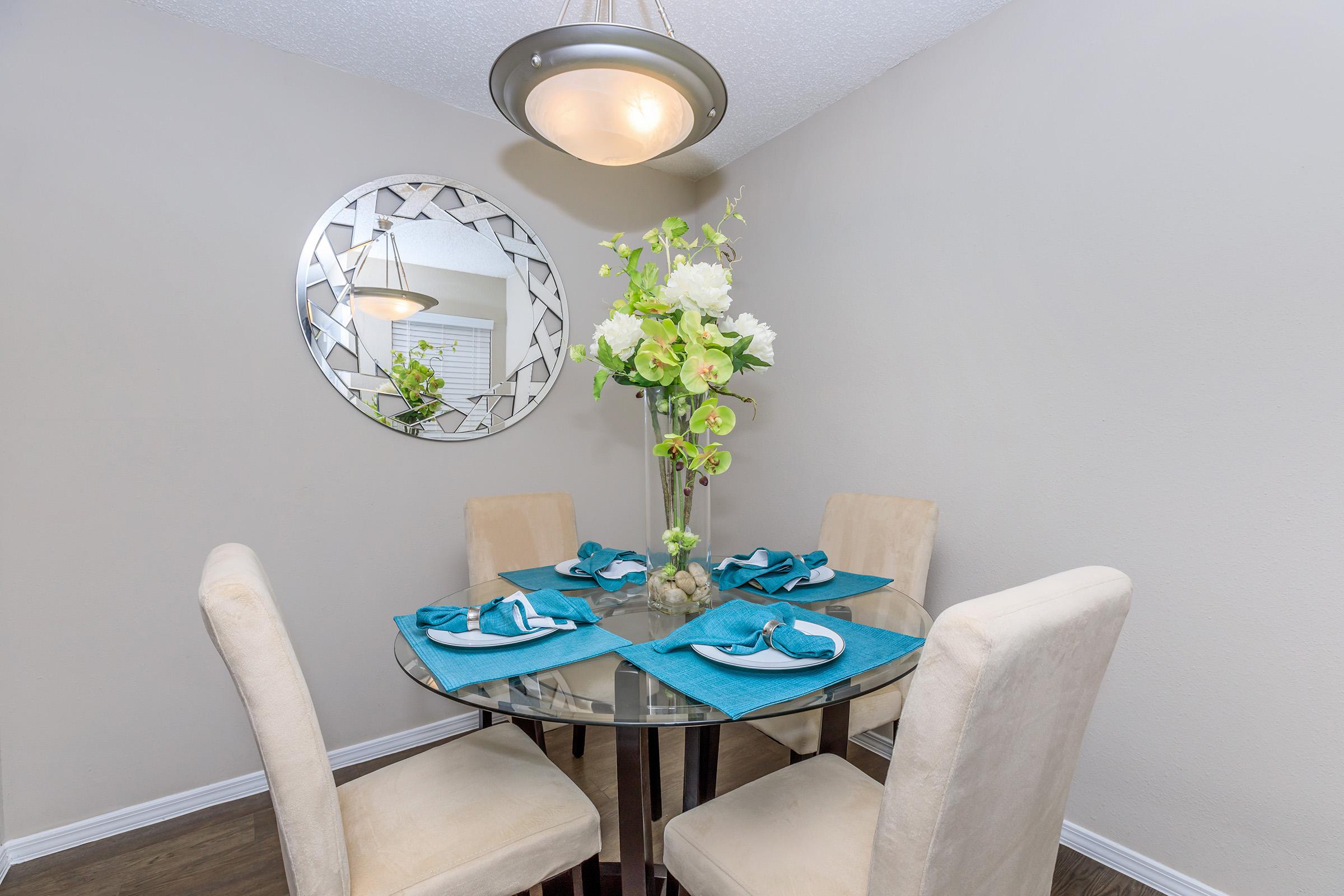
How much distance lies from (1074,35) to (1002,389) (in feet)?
3.35

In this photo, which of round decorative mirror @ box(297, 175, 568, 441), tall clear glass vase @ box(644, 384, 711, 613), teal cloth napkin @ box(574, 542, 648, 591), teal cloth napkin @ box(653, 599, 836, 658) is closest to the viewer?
teal cloth napkin @ box(653, 599, 836, 658)

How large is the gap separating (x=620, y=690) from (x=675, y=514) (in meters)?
0.50

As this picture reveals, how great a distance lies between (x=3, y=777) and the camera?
1.81 metres

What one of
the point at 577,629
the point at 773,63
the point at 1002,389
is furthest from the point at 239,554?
the point at 773,63

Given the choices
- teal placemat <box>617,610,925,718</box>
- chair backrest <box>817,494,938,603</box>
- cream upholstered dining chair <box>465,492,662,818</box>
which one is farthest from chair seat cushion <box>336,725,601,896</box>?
chair backrest <box>817,494,938,603</box>

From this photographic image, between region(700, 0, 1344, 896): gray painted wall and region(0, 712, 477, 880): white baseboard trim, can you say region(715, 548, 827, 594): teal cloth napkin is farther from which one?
region(0, 712, 477, 880): white baseboard trim

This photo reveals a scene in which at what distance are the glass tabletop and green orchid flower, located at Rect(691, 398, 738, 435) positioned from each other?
44 cm

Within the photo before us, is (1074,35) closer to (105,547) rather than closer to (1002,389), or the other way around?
(1002,389)

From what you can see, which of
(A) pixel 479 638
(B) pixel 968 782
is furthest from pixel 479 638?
(B) pixel 968 782

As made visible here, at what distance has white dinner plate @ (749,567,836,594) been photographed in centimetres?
171

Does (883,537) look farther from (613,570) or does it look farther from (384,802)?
(384,802)

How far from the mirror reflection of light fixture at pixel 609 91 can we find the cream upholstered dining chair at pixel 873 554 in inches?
48.8

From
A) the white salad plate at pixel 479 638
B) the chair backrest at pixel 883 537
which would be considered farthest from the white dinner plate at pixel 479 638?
the chair backrest at pixel 883 537

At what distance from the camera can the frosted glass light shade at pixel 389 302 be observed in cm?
235
